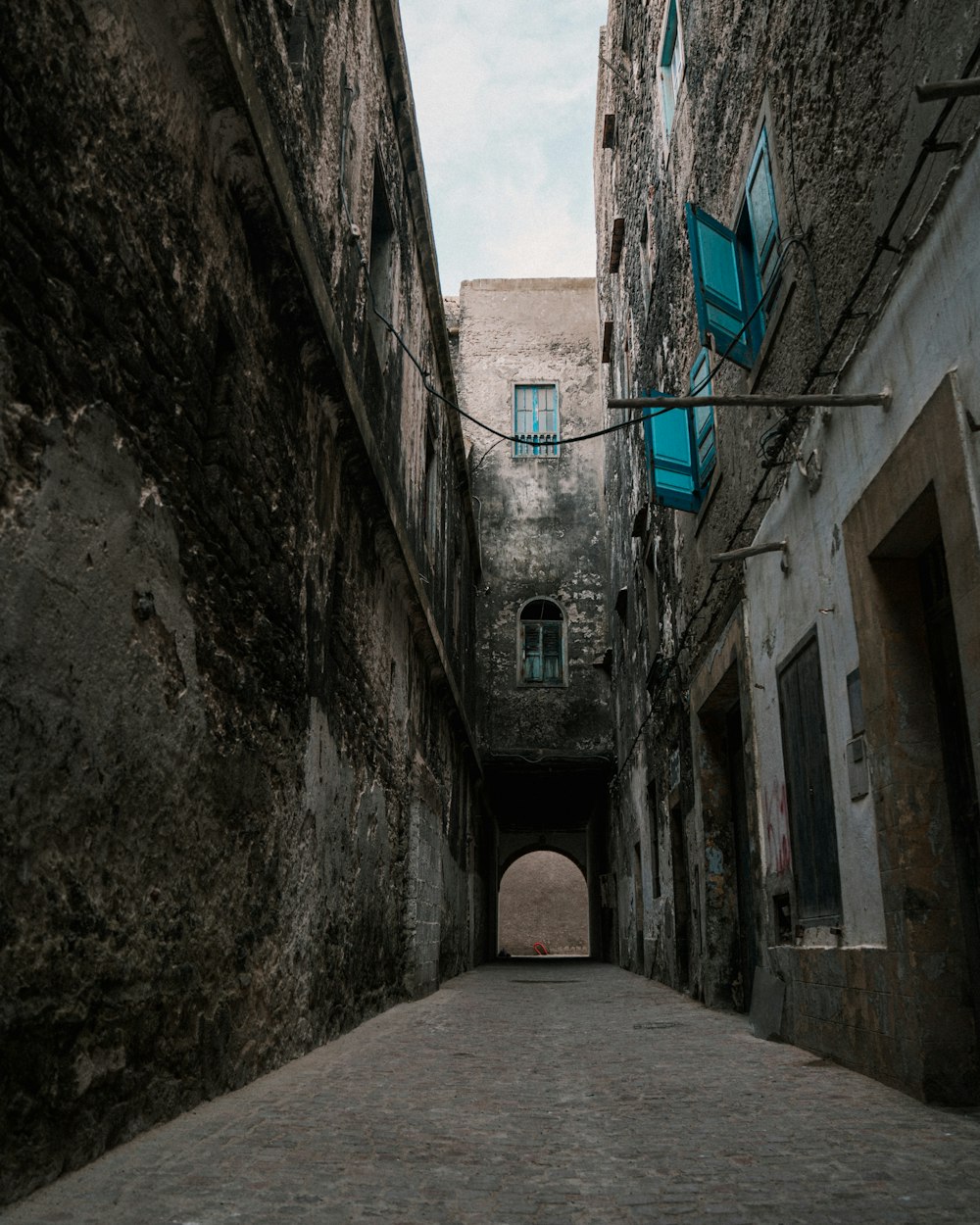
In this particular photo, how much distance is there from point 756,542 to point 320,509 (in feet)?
8.59

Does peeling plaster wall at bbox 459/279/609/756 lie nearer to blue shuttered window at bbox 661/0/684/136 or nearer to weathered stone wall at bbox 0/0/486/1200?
blue shuttered window at bbox 661/0/684/136

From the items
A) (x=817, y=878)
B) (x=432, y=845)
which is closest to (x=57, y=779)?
(x=817, y=878)

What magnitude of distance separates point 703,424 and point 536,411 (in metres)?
13.0

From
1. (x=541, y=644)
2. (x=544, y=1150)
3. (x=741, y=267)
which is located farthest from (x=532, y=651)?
(x=544, y=1150)

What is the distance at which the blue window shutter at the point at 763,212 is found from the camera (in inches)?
231

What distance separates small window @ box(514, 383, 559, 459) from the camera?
20828mm

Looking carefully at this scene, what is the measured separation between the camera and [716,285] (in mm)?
6371

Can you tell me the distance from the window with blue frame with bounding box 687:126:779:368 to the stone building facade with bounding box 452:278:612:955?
401 inches

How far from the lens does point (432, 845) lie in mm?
10312

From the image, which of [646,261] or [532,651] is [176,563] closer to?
[646,261]

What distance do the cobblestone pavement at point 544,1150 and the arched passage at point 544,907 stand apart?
2562cm

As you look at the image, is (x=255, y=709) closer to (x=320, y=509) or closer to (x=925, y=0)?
(x=320, y=509)

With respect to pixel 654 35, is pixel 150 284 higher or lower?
lower

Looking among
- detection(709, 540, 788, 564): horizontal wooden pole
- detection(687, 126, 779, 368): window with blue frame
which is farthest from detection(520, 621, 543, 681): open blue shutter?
detection(709, 540, 788, 564): horizontal wooden pole
